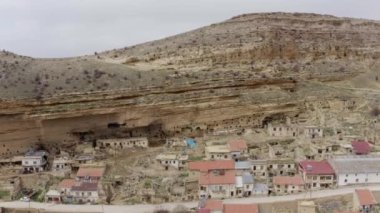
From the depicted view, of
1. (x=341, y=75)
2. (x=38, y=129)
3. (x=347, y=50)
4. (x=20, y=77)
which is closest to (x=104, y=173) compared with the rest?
(x=38, y=129)

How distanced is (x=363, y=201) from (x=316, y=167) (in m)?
4.28

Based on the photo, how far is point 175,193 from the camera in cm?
3475

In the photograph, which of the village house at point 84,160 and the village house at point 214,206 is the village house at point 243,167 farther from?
the village house at point 84,160

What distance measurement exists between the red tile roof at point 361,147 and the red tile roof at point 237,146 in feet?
25.1

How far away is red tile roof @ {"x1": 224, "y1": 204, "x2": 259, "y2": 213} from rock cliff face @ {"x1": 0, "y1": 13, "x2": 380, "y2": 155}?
472 inches

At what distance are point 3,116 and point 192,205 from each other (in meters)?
15.6

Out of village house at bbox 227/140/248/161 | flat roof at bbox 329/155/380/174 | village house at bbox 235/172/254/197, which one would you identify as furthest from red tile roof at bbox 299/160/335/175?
village house at bbox 227/140/248/161

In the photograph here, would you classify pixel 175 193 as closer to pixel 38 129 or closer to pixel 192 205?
pixel 192 205

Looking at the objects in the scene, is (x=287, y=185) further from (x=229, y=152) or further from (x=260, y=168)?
(x=229, y=152)

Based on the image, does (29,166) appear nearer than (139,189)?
No

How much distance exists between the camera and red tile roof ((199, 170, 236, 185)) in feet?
114

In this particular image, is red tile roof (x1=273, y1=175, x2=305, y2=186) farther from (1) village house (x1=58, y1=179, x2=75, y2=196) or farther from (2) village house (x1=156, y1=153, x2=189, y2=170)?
(1) village house (x1=58, y1=179, x2=75, y2=196)

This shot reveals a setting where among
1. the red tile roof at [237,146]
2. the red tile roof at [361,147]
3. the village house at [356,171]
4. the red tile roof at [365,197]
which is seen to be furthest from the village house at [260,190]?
the red tile roof at [361,147]

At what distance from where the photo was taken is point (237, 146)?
39344 mm
